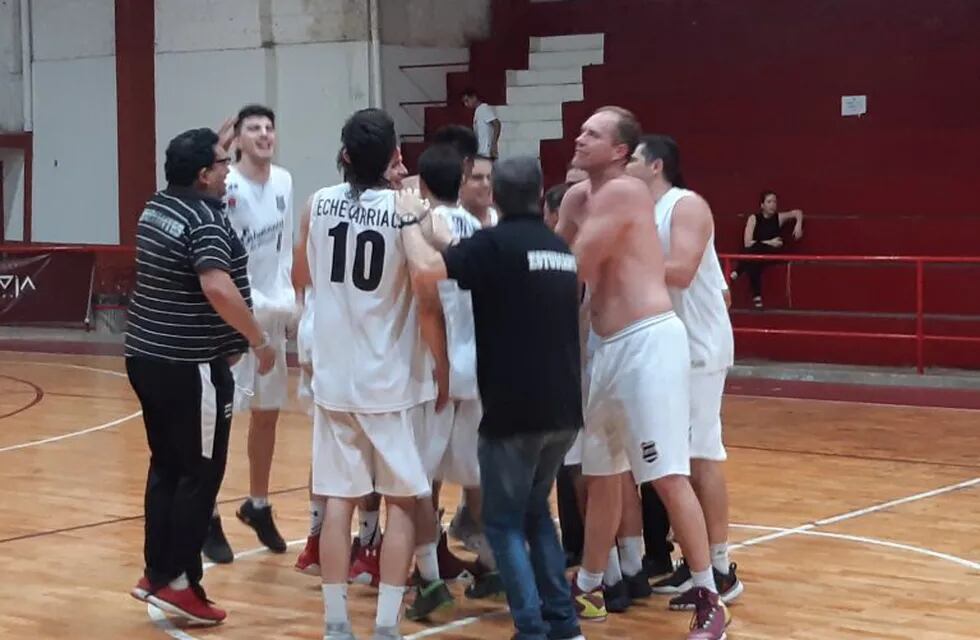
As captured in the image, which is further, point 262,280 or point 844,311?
point 844,311

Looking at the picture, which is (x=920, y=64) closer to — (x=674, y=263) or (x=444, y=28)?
(x=444, y=28)

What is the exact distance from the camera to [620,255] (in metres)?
5.77

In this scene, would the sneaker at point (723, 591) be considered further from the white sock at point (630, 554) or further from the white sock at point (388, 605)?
the white sock at point (388, 605)

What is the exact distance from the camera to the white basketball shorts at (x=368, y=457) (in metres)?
5.64

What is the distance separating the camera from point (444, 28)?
20047 mm

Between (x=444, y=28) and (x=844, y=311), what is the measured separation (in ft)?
22.6

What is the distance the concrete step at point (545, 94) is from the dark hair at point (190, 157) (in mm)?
13043

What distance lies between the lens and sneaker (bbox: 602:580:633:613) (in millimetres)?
6379

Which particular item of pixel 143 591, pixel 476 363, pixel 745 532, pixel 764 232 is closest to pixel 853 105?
pixel 764 232

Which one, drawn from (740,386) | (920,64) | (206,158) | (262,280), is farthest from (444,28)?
(206,158)

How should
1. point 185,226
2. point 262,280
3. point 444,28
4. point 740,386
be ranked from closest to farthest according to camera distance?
1. point 185,226
2. point 262,280
3. point 740,386
4. point 444,28

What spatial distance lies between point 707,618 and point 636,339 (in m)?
1.05

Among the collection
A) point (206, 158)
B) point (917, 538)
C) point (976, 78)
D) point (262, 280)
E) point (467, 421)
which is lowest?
point (917, 538)

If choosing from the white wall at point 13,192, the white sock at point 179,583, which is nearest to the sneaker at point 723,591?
the white sock at point 179,583
